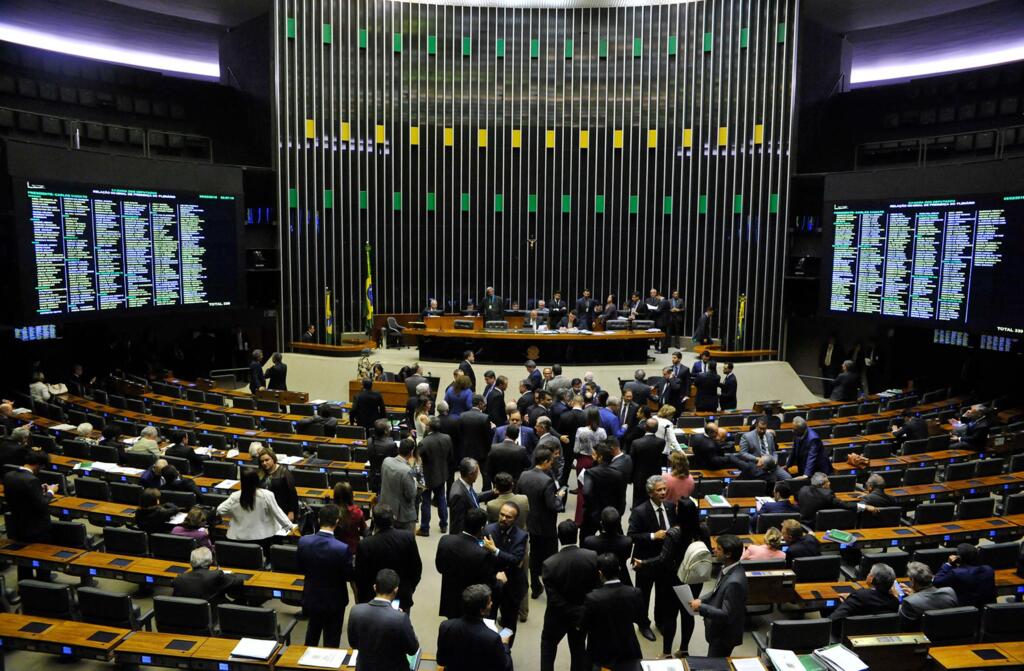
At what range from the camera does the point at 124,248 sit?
13.9 meters

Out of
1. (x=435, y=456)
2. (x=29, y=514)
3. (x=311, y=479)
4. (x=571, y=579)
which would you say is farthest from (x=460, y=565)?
(x=29, y=514)

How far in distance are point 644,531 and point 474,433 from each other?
2784mm

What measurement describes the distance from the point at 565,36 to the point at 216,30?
29.7 ft

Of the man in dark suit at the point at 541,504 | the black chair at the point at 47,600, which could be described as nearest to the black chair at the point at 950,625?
the man in dark suit at the point at 541,504

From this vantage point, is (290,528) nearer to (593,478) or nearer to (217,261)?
(593,478)

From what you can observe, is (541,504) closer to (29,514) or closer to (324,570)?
(324,570)

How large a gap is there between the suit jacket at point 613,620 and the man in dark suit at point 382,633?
3.43ft

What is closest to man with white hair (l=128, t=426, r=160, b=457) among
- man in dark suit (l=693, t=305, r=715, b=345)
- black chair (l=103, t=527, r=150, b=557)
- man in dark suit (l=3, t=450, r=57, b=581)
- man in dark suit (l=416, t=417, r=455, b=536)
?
man in dark suit (l=3, t=450, r=57, b=581)

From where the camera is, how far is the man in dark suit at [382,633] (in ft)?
13.4

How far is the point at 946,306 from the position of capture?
13.1 m

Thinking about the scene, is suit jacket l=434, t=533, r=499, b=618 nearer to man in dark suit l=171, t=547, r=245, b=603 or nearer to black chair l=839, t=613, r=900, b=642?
man in dark suit l=171, t=547, r=245, b=603

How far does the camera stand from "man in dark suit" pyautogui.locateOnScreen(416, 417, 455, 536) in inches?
290

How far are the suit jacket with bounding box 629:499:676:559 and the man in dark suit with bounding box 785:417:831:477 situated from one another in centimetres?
351

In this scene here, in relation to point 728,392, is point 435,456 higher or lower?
higher
